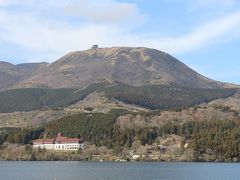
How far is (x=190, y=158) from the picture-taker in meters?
200

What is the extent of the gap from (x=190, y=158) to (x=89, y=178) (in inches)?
3643

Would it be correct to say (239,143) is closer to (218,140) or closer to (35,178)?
(218,140)

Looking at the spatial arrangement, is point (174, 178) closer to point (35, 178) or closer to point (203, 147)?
point (35, 178)

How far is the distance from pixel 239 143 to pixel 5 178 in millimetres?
105307

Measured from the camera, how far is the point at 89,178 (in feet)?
371

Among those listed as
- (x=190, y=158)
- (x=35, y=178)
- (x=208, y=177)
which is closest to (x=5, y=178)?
(x=35, y=178)

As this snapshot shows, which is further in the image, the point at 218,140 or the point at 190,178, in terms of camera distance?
the point at 218,140

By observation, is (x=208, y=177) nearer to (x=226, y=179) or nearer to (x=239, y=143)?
(x=226, y=179)

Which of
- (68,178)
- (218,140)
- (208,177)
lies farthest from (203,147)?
(68,178)

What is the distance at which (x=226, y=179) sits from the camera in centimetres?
11188

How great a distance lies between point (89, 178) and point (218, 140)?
310ft

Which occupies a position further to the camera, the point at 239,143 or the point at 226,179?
the point at 239,143

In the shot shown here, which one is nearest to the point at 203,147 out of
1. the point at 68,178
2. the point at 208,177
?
the point at 208,177

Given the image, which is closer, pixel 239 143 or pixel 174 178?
pixel 174 178
